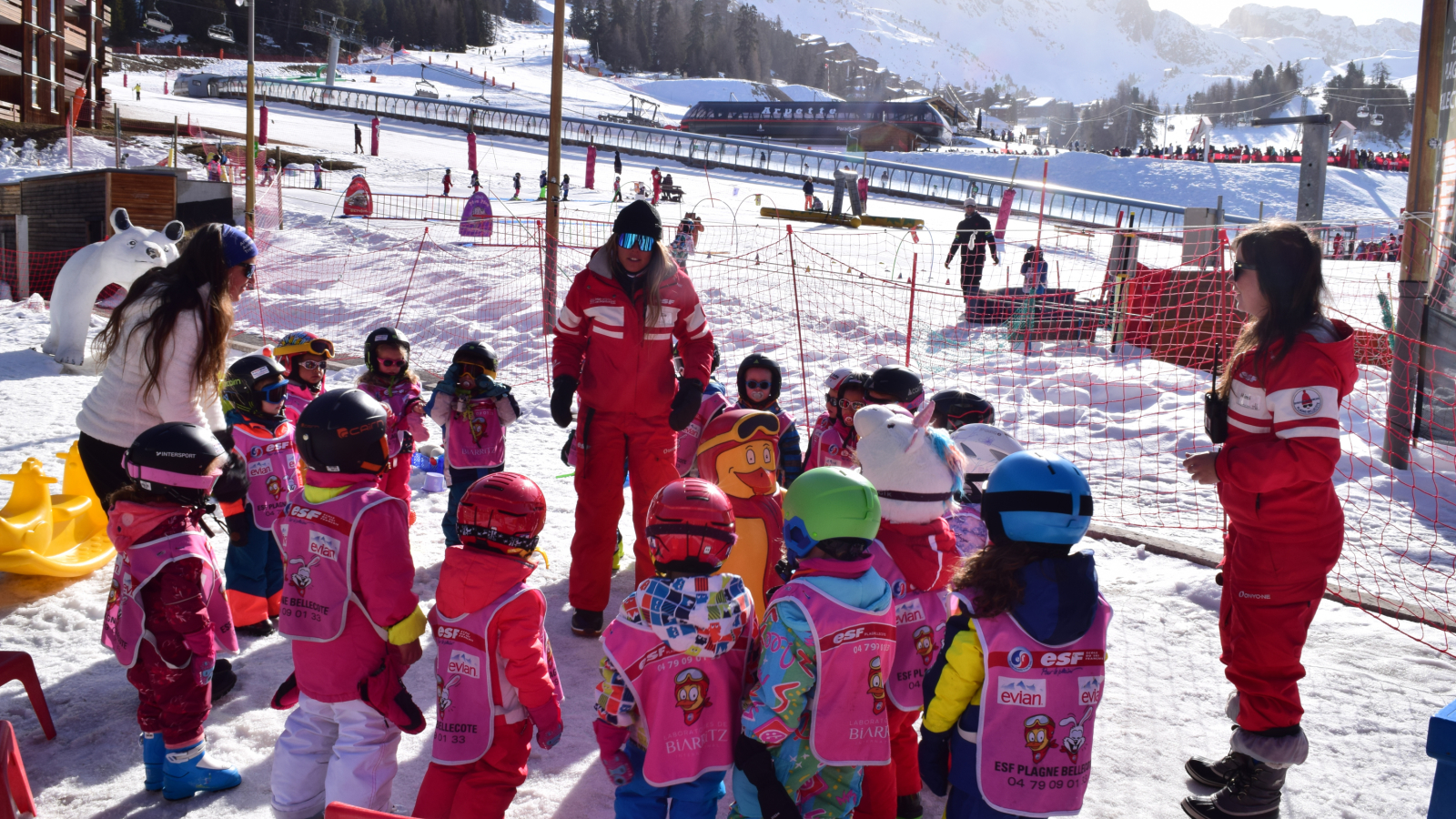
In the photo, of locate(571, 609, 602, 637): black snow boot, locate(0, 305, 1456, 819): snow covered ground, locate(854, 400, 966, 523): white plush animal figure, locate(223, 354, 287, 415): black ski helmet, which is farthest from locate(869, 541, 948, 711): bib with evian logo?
locate(223, 354, 287, 415): black ski helmet

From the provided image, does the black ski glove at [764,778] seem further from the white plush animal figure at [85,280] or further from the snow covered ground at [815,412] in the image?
the white plush animal figure at [85,280]

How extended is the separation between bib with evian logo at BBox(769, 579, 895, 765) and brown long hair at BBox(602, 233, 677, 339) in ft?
6.58

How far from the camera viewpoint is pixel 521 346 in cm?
1063

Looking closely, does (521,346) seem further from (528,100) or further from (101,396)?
(528,100)

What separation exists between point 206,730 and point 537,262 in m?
11.6

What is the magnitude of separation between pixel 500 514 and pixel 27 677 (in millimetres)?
1982

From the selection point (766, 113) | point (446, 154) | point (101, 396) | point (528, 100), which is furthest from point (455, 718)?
point (528, 100)

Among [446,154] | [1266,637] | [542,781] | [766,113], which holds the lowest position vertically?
[542,781]

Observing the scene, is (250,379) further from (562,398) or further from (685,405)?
(685,405)

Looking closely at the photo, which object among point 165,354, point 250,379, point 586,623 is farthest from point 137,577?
point 586,623

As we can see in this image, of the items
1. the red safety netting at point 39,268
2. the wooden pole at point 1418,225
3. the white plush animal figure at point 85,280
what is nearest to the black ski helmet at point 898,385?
→ the wooden pole at point 1418,225

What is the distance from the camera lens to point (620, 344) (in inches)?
160

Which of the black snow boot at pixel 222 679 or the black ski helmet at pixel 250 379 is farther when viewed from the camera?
the black ski helmet at pixel 250 379

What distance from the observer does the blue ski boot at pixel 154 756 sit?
9.23ft
